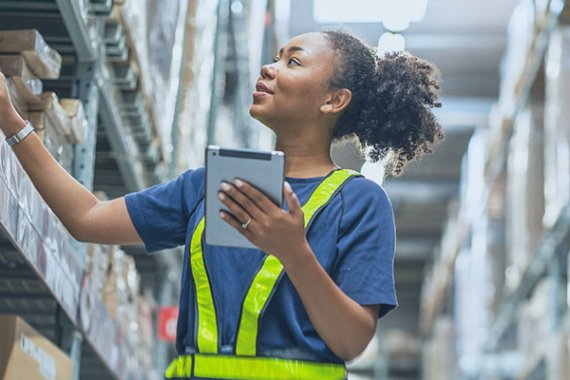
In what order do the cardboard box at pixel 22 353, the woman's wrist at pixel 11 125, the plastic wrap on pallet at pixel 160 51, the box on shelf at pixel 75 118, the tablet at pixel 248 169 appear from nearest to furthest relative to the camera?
the tablet at pixel 248 169
the woman's wrist at pixel 11 125
the cardboard box at pixel 22 353
the box on shelf at pixel 75 118
the plastic wrap on pallet at pixel 160 51

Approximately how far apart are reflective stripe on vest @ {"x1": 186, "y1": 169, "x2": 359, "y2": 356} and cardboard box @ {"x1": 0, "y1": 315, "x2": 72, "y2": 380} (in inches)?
35.3

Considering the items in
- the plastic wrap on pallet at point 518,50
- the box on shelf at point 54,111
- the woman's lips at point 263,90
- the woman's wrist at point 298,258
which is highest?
the plastic wrap on pallet at point 518,50

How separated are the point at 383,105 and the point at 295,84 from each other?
222 millimetres

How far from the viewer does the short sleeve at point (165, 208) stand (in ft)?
8.43

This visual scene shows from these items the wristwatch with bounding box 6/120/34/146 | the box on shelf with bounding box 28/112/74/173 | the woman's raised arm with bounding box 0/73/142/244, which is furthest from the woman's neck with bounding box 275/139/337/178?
the box on shelf with bounding box 28/112/74/173

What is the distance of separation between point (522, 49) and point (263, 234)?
28.3 ft

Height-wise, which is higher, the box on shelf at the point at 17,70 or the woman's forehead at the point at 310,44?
the woman's forehead at the point at 310,44

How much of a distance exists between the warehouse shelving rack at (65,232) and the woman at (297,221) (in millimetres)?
400

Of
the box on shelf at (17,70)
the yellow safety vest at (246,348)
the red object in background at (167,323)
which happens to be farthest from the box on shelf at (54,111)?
the red object in background at (167,323)

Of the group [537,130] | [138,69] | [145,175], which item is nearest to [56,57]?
[138,69]

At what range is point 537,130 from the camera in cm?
948

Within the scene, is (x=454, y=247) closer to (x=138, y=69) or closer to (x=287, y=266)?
(x=138, y=69)

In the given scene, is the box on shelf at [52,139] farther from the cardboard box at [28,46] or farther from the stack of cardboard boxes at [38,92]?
the cardboard box at [28,46]

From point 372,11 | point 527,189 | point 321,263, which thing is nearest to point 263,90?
point 321,263
